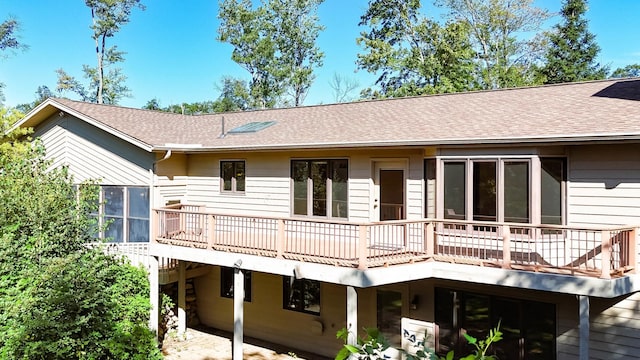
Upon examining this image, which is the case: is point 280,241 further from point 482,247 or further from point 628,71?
point 628,71

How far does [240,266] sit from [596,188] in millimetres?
7081

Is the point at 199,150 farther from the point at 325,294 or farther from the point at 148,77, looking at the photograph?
the point at 148,77

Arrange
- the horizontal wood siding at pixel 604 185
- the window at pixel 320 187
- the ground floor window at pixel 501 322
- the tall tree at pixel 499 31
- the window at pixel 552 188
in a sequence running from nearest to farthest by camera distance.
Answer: the horizontal wood siding at pixel 604 185 < the window at pixel 552 188 < the ground floor window at pixel 501 322 < the window at pixel 320 187 < the tall tree at pixel 499 31

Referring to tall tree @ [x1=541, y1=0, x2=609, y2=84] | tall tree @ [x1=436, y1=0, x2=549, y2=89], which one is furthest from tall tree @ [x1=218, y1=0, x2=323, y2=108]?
tall tree @ [x1=541, y1=0, x2=609, y2=84]

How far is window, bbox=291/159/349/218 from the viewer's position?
11539mm

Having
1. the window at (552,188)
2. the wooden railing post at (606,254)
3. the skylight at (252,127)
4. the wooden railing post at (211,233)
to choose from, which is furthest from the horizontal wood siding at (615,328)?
the skylight at (252,127)

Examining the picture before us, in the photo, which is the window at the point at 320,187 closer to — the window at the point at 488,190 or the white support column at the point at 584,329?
the window at the point at 488,190

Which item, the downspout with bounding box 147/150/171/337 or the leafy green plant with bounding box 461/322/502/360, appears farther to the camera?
the downspout with bounding box 147/150/171/337

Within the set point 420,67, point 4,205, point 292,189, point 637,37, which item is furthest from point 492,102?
point 637,37

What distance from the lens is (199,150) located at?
42.9 ft

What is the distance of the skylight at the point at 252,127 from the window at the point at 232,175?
1338 millimetres

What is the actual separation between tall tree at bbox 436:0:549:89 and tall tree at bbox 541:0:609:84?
6.60ft

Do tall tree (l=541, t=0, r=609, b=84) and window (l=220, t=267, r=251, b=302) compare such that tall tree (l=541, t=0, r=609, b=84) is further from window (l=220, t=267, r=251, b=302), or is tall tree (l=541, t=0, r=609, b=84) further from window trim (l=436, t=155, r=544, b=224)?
window (l=220, t=267, r=251, b=302)

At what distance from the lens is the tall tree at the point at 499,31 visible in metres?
27.7
